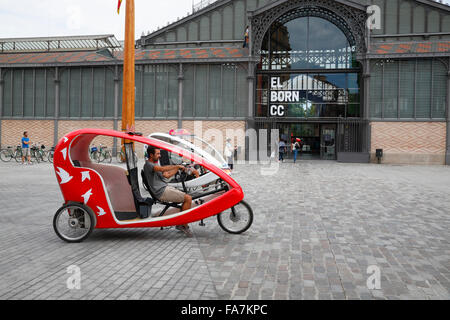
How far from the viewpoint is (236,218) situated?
6.52m

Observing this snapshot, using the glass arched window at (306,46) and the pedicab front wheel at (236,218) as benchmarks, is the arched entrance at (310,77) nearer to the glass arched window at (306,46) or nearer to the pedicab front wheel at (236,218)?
the glass arched window at (306,46)

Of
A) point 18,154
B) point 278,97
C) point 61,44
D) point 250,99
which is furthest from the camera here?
point 61,44

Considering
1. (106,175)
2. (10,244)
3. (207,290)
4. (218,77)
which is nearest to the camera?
(207,290)

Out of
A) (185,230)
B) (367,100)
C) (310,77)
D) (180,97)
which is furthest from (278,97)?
(185,230)

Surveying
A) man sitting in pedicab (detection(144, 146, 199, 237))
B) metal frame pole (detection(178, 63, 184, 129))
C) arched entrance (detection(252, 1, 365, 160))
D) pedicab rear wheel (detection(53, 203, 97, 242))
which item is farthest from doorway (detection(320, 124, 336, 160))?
pedicab rear wheel (detection(53, 203, 97, 242))

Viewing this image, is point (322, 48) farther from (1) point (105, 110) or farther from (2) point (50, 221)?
(2) point (50, 221)

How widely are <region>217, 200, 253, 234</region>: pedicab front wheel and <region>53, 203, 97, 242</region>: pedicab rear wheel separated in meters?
2.02

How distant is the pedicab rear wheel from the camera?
5781mm

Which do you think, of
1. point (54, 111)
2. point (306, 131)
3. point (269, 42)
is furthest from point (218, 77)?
point (54, 111)

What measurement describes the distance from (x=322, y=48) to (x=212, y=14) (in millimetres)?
9021

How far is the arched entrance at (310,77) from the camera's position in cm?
2803

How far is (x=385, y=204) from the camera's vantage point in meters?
9.24

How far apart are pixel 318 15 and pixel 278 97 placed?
6671mm

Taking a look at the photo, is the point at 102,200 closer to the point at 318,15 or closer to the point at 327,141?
the point at 327,141
